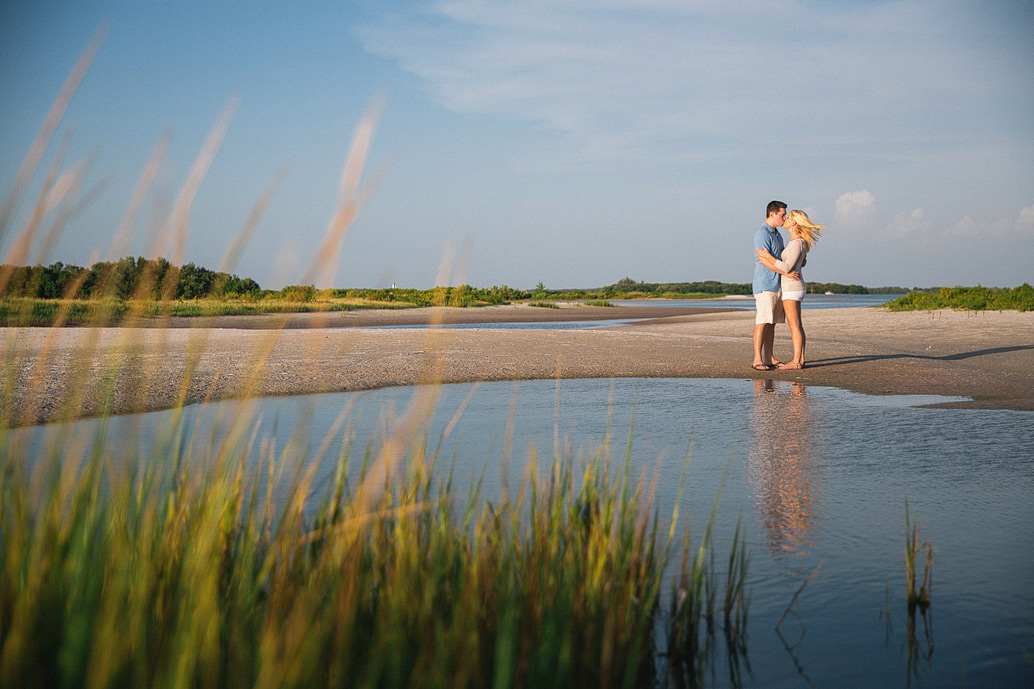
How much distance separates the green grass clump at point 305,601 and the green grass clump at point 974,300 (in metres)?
24.7

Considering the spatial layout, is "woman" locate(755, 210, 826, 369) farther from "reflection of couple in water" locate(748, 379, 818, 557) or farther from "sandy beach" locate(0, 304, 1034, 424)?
"reflection of couple in water" locate(748, 379, 818, 557)

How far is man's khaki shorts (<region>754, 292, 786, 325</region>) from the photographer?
9852 mm

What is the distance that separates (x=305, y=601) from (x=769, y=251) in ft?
29.9

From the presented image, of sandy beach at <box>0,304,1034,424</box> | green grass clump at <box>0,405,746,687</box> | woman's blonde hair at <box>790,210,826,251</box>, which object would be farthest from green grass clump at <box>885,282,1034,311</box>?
green grass clump at <box>0,405,746,687</box>

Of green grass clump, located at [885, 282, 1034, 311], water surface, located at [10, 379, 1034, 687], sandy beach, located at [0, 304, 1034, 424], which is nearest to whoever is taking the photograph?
water surface, located at [10, 379, 1034, 687]

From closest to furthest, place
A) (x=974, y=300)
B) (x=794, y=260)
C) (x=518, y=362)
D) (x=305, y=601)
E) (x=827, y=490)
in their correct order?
(x=305, y=601) → (x=827, y=490) → (x=794, y=260) → (x=518, y=362) → (x=974, y=300)

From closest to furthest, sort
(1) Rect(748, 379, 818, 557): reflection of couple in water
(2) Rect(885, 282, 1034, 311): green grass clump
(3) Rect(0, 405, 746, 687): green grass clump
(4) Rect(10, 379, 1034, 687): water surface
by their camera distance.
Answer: (3) Rect(0, 405, 746, 687): green grass clump, (4) Rect(10, 379, 1034, 687): water surface, (1) Rect(748, 379, 818, 557): reflection of couple in water, (2) Rect(885, 282, 1034, 311): green grass clump

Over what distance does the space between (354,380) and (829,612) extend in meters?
6.83

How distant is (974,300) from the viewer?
24.1 meters

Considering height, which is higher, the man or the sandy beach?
the man

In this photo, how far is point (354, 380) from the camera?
888cm

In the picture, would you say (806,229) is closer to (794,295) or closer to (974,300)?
(794,295)

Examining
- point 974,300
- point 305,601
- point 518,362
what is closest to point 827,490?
point 305,601

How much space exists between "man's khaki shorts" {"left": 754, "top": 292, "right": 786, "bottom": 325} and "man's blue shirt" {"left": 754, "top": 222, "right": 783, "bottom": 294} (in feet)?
0.23
